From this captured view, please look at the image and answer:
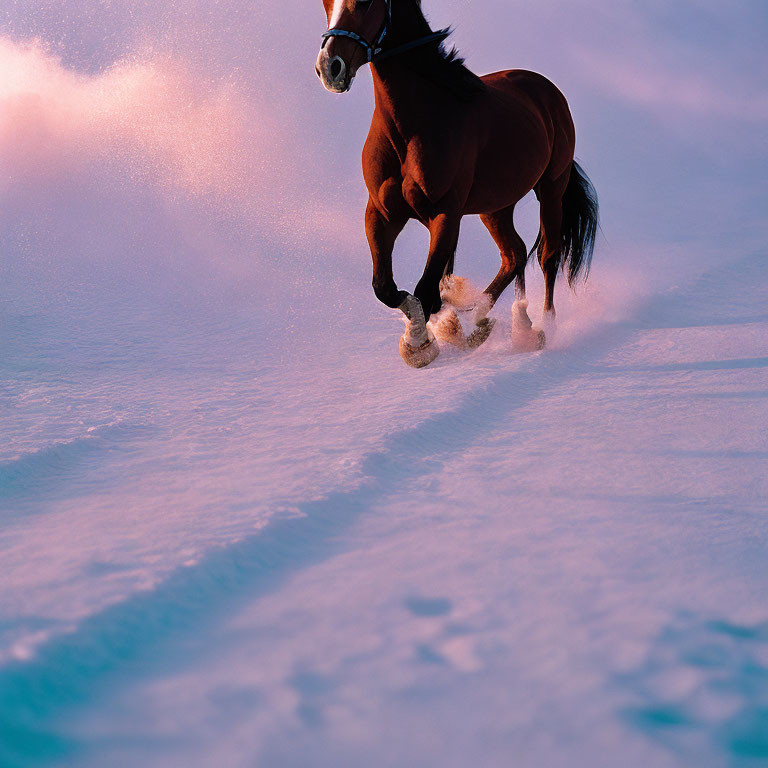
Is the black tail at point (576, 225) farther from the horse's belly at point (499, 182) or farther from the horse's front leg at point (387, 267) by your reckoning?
the horse's front leg at point (387, 267)

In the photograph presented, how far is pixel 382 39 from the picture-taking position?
3.05 m

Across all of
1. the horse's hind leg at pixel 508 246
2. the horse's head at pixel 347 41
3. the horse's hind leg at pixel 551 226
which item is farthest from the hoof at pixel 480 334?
the horse's head at pixel 347 41

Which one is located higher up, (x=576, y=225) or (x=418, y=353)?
(x=576, y=225)

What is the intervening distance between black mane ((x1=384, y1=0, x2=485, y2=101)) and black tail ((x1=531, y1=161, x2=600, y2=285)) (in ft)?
5.16

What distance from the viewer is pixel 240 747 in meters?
1.11

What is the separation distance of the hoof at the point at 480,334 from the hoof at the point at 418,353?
540 mm

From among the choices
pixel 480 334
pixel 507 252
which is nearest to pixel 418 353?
pixel 480 334

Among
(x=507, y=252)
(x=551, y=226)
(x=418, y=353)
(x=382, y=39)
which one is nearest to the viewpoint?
(x=382, y=39)

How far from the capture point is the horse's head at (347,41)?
279cm

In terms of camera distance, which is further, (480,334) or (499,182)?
(480,334)

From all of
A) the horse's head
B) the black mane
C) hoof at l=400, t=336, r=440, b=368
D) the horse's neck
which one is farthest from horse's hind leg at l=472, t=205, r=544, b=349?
the horse's head

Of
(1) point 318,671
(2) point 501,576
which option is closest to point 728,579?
(2) point 501,576

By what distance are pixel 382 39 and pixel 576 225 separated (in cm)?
212

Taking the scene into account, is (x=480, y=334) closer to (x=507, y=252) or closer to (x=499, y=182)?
(x=507, y=252)
